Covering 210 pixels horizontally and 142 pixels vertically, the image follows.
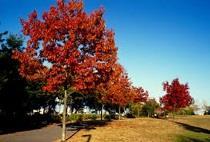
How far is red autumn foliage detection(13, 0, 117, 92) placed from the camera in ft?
70.0

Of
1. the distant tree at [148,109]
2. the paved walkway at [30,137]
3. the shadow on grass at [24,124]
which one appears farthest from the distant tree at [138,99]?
the paved walkway at [30,137]

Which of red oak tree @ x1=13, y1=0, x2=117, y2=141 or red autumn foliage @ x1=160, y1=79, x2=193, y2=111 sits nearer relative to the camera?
red oak tree @ x1=13, y1=0, x2=117, y2=141

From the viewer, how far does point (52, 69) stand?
70.9 feet

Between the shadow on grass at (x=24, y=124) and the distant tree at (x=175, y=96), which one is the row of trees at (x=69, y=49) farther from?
the distant tree at (x=175, y=96)

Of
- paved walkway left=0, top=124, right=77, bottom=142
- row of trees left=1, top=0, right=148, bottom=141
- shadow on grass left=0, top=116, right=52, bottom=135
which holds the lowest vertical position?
paved walkway left=0, top=124, right=77, bottom=142

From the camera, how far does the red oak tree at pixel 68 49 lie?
21.3 meters

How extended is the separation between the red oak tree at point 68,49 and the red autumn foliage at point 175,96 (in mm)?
43386

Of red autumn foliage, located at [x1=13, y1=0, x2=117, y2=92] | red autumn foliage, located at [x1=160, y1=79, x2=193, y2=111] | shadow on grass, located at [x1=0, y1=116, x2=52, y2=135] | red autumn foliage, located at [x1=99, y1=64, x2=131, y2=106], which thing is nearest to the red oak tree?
red autumn foliage, located at [x1=13, y1=0, x2=117, y2=92]

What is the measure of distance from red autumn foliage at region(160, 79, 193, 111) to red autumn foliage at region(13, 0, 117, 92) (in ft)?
142

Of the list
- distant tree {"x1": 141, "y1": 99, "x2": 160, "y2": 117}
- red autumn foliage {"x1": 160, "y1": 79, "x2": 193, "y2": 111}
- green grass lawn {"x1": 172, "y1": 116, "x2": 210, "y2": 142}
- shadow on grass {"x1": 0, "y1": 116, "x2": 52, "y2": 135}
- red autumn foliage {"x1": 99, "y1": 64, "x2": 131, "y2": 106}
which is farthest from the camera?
distant tree {"x1": 141, "y1": 99, "x2": 160, "y2": 117}

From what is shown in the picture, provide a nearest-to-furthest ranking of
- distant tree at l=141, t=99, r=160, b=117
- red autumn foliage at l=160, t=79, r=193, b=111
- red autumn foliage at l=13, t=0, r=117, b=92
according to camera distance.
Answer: red autumn foliage at l=13, t=0, r=117, b=92, red autumn foliage at l=160, t=79, r=193, b=111, distant tree at l=141, t=99, r=160, b=117

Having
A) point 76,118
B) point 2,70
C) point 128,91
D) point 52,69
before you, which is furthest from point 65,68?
point 76,118

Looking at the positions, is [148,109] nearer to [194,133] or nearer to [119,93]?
[119,93]

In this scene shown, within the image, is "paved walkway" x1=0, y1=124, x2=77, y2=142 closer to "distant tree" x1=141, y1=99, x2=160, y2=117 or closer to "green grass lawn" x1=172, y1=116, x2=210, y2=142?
"green grass lawn" x1=172, y1=116, x2=210, y2=142
